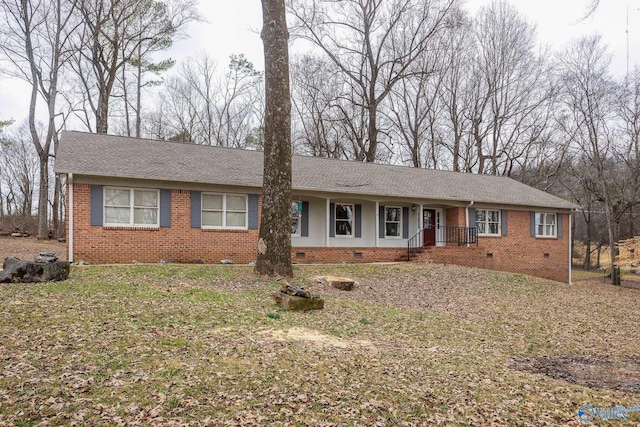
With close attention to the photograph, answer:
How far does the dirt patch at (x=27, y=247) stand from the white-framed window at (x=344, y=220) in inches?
383

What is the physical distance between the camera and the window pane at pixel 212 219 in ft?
46.2

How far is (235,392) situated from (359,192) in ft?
41.0

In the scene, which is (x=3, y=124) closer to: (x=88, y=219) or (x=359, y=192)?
(x=88, y=219)

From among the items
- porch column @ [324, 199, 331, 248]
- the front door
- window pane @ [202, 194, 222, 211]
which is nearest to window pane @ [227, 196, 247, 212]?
window pane @ [202, 194, 222, 211]

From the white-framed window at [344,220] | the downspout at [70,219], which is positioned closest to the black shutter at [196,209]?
the downspout at [70,219]

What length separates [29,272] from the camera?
866 centimetres

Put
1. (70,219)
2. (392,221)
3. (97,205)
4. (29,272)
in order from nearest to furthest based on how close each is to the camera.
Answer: (29,272) → (70,219) → (97,205) → (392,221)

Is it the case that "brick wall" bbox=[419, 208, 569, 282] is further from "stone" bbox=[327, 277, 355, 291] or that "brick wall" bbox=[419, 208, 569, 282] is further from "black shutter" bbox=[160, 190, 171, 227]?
"black shutter" bbox=[160, 190, 171, 227]

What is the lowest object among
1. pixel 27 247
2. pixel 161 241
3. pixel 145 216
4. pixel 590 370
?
pixel 590 370

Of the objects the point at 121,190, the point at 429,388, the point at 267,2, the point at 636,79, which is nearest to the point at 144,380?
the point at 429,388

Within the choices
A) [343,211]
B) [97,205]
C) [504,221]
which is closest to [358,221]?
[343,211]

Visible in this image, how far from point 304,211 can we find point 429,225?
6.08 m

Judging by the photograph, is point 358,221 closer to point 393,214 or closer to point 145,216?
point 393,214

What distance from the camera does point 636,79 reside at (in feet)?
69.0
